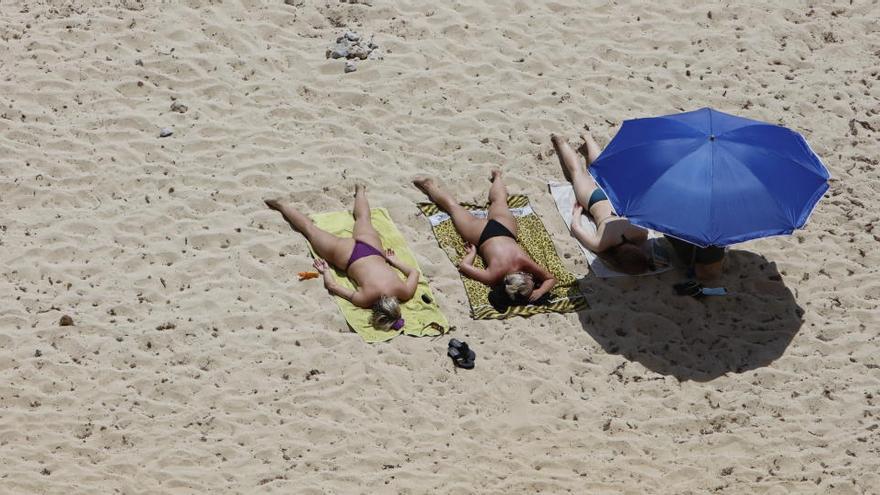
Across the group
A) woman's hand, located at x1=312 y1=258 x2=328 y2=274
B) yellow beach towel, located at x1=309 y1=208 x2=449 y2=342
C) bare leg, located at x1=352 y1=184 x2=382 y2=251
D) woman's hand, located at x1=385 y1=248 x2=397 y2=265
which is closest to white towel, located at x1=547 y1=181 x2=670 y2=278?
yellow beach towel, located at x1=309 y1=208 x2=449 y2=342

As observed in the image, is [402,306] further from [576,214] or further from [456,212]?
[576,214]

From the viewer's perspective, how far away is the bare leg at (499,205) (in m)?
9.93

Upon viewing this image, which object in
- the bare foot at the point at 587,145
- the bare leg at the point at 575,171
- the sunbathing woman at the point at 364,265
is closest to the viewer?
the sunbathing woman at the point at 364,265

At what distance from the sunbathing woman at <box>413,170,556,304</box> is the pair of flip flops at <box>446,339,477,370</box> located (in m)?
0.73

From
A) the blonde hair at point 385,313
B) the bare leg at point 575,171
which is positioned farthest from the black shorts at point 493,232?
the blonde hair at point 385,313

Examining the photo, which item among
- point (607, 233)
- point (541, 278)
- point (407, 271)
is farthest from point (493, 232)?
point (607, 233)

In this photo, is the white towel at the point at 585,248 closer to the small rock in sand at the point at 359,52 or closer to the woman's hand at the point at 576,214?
the woman's hand at the point at 576,214

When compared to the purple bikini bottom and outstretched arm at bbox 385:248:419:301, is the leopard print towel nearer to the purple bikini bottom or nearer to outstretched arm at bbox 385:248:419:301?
outstretched arm at bbox 385:248:419:301

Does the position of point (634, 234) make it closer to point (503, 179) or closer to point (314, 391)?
point (503, 179)

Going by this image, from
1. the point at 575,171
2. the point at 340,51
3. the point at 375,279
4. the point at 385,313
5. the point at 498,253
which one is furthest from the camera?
the point at 340,51

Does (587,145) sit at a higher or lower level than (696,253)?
higher

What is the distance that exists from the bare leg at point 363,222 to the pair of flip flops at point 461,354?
4.07ft

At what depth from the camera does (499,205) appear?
10094mm

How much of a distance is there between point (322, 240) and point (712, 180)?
3463 millimetres
